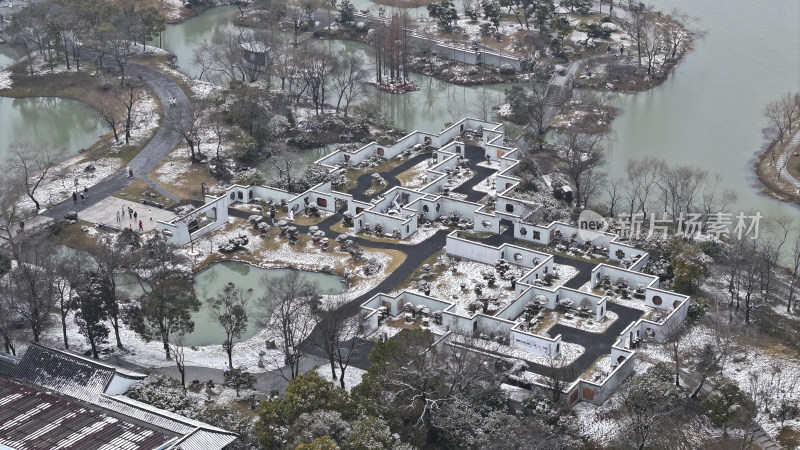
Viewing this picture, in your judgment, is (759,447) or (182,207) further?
(182,207)

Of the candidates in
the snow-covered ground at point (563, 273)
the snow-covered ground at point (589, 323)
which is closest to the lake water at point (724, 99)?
the snow-covered ground at point (563, 273)

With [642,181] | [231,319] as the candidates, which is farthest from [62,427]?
[642,181]

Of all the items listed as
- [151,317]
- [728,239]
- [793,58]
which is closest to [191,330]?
[151,317]

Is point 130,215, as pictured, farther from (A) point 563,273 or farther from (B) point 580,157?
(B) point 580,157

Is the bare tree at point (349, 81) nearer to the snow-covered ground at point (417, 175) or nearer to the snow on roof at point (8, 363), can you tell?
the snow-covered ground at point (417, 175)

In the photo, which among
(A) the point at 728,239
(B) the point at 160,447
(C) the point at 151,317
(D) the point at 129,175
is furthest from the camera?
(D) the point at 129,175

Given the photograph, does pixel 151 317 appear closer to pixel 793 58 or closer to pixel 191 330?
pixel 191 330

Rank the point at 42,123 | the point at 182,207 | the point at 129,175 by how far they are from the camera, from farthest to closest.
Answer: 1. the point at 42,123
2. the point at 129,175
3. the point at 182,207
